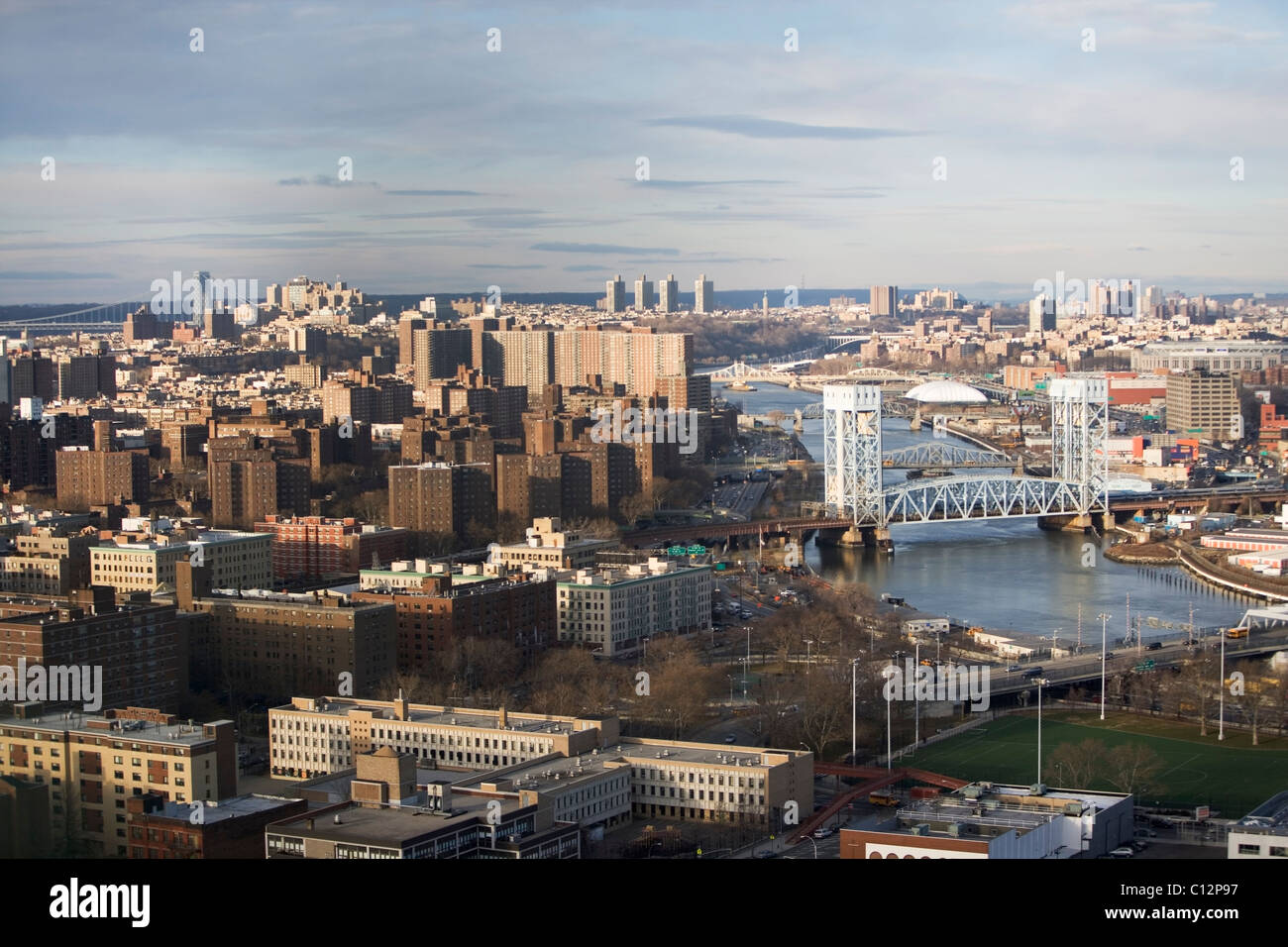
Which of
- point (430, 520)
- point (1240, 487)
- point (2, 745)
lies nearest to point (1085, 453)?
point (1240, 487)

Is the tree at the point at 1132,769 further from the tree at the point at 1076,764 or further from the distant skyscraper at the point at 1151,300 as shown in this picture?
the distant skyscraper at the point at 1151,300

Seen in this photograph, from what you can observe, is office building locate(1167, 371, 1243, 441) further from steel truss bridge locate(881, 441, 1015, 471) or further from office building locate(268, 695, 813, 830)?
office building locate(268, 695, 813, 830)

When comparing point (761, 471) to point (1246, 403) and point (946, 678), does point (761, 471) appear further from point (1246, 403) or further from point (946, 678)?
point (946, 678)

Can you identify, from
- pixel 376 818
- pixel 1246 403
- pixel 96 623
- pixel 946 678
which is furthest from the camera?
pixel 1246 403

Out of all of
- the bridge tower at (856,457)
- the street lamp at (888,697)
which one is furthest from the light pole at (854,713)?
the bridge tower at (856,457)

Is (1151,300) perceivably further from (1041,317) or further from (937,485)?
(937,485)
